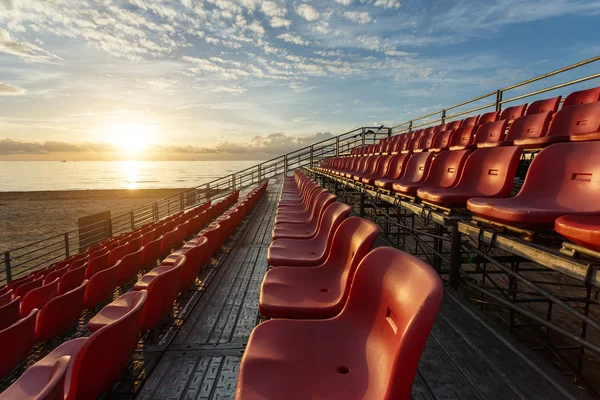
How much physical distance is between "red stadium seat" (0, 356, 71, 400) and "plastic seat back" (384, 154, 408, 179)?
4.19 m

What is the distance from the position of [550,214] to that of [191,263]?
280 centimetres

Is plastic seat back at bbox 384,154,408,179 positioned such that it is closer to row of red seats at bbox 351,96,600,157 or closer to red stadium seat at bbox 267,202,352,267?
row of red seats at bbox 351,96,600,157

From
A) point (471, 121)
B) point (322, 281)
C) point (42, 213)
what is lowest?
point (42, 213)

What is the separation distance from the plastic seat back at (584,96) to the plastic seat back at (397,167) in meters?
2.20

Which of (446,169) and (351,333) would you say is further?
(446,169)

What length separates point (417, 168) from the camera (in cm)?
429

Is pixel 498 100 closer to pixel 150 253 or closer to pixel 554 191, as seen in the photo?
pixel 554 191

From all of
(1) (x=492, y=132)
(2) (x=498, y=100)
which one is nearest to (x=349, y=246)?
(1) (x=492, y=132)

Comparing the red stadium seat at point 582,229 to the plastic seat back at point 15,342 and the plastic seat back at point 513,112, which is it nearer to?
the plastic seat back at point 15,342

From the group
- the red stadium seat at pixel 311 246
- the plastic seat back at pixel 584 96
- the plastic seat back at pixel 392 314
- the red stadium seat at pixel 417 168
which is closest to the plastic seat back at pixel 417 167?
the red stadium seat at pixel 417 168

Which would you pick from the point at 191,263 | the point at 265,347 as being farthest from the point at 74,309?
the point at 265,347

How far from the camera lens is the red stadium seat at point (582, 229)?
124 cm

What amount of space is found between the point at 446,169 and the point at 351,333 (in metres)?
2.71

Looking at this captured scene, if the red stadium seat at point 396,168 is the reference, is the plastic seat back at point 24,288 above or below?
below
